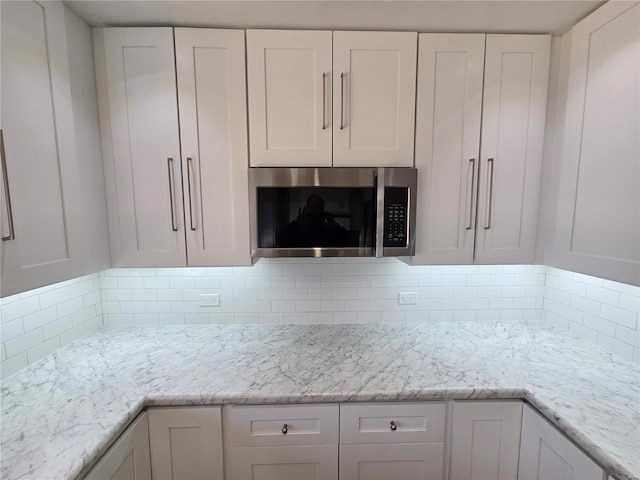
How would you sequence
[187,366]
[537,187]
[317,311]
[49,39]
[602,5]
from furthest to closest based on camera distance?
[317,311] < [537,187] < [187,366] < [602,5] < [49,39]

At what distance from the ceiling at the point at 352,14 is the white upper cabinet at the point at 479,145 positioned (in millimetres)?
60

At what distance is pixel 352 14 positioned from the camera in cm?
118

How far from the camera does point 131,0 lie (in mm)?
1115

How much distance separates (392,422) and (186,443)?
2.66ft

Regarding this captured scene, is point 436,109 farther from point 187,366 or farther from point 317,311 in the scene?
point 187,366

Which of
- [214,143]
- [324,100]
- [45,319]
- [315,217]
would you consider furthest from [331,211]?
[45,319]

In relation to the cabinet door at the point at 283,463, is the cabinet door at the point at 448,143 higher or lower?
higher

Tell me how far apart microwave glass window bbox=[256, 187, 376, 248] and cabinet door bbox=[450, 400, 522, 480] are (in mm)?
791

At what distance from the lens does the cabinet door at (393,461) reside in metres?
1.13

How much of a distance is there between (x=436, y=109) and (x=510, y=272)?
1066 millimetres

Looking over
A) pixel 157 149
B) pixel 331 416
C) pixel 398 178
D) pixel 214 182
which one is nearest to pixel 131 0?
pixel 157 149

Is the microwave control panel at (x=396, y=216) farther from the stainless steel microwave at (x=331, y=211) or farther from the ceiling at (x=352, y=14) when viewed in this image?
the ceiling at (x=352, y=14)

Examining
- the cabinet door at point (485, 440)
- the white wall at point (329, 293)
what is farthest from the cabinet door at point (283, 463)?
the white wall at point (329, 293)

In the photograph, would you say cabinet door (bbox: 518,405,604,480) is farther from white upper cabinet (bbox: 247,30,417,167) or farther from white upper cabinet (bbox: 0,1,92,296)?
white upper cabinet (bbox: 0,1,92,296)
